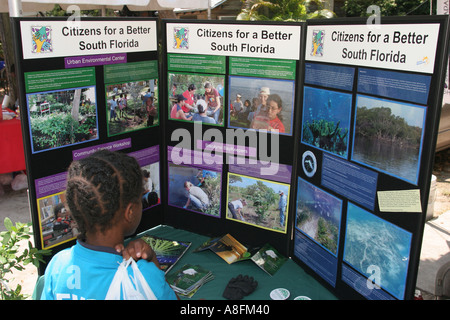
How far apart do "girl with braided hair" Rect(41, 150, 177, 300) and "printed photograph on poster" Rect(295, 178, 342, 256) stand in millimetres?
2139

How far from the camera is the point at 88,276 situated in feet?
5.29

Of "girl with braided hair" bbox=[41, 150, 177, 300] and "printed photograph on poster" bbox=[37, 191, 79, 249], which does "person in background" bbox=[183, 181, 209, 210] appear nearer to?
"printed photograph on poster" bbox=[37, 191, 79, 249]

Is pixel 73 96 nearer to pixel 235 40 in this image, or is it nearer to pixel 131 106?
pixel 131 106

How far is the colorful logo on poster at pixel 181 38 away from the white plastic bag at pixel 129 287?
300cm

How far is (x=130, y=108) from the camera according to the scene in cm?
426

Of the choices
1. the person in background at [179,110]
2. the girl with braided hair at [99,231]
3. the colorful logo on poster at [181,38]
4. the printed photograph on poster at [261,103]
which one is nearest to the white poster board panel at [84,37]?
the colorful logo on poster at [181,38]

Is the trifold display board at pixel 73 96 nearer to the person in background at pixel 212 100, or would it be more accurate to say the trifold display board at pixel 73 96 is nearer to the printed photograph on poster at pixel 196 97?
the printed photograph on poster at pixel 196 97

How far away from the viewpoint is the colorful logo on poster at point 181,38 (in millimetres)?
4152

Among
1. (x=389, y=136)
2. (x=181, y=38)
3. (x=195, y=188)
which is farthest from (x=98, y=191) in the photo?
(x=195, y=188)

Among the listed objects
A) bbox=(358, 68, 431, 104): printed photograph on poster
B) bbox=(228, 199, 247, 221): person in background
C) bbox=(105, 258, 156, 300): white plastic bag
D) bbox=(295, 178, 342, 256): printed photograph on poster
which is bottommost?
bbox=(228, 199, 247, 221): person in background

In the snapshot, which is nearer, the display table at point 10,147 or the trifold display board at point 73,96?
the trifold display board at point 73,96

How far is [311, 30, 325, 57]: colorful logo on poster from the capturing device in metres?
3.37
